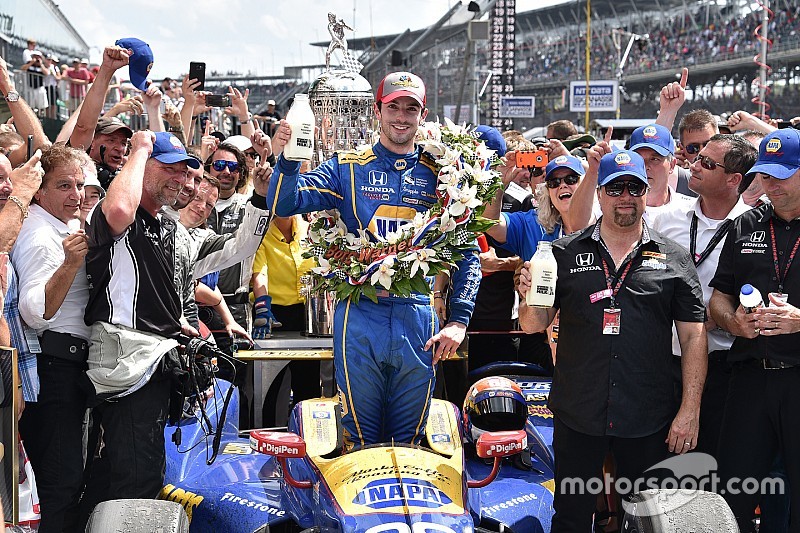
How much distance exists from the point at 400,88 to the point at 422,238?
74 cm

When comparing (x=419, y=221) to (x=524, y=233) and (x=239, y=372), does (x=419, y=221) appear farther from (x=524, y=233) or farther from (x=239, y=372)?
(x=239, y=372)

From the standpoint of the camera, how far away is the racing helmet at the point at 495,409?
16.6ft

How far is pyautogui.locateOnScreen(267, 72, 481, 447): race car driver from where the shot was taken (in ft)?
14.4

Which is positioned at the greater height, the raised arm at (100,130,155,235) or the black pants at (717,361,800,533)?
the raised arm at (100,130,155,235)

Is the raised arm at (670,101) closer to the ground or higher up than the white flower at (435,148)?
higher up

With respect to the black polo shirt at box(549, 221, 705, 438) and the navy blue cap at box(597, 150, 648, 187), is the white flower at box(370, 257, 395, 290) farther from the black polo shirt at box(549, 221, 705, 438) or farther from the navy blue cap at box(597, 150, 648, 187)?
the navy blue cap at box(597, 150, 648, 187)

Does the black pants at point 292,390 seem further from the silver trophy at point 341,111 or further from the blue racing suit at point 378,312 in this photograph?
the silver trophy at point 341,111

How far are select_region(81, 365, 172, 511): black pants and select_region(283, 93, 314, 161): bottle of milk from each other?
3.99ft

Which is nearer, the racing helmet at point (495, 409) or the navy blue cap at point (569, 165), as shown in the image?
the racing helmet at point (495, 409)

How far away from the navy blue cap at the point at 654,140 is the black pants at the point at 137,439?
288cm

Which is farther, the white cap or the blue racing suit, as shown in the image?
the white cap

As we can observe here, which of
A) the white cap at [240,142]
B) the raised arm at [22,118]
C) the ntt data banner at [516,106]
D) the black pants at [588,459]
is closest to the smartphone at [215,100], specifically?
the white cap at [240,142]

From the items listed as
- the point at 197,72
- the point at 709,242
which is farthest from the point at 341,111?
the point at 709,242

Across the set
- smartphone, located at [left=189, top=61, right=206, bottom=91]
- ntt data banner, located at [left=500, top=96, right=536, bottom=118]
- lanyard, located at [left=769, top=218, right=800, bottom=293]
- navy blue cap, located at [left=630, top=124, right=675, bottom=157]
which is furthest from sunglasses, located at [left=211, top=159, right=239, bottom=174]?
ntt data banner, located at [left=500, top=96, right=536, bottom=118]
